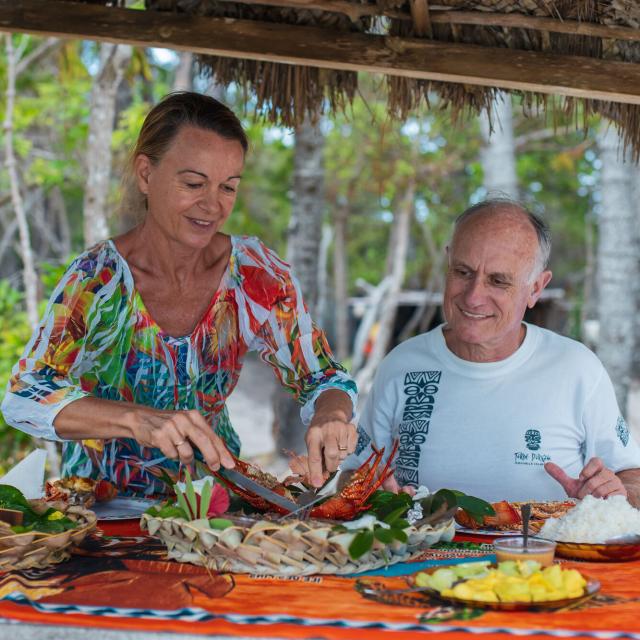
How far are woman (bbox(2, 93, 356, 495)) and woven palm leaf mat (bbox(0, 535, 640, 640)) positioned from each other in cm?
73

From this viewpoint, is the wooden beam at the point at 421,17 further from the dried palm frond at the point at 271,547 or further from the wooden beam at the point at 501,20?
the dried palm frond at the point at 271,547

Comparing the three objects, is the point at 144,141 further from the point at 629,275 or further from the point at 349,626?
Result: the point at 629,275

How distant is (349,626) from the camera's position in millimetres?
1578

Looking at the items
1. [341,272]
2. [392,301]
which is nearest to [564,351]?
[392,301]

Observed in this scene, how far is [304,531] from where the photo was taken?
1909 millimetres

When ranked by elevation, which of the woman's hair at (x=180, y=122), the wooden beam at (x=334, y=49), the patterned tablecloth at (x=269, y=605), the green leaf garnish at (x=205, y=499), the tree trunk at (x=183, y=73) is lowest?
the patterned tablecloth at (x=269, y=605)

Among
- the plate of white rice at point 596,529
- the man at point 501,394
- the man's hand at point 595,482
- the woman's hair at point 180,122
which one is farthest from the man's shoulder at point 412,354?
the plate of white rice at point 596,529

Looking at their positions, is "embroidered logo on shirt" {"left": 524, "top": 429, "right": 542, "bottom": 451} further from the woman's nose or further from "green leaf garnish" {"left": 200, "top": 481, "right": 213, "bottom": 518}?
"green leaf garnish" {"left": 200, "top": 481, "right": 213, "bottom": 518}

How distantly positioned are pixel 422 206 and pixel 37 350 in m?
15.5

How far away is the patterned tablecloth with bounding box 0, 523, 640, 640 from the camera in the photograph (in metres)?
1.58

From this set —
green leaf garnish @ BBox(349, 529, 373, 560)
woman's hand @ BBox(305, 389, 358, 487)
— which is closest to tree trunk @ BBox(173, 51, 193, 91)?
woman's hand @ BBox(305, 389, 358, 487)

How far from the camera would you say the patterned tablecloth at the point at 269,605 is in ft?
5.19

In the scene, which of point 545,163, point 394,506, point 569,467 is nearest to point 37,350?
point 394,506

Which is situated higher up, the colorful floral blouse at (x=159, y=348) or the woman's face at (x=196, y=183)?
the woman's face at (x=196, y=183)
